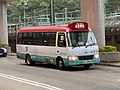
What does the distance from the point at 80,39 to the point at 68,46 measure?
837 millimetres

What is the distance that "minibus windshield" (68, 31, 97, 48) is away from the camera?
64.2ft

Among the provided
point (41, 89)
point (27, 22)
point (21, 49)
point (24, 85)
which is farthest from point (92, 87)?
point (27, 22)

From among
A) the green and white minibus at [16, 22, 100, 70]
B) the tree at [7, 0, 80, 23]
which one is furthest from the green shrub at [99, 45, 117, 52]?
the tree at [7, 0, 80, 23]

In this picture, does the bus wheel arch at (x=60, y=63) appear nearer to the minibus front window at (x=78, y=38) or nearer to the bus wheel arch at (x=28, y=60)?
the minibus front window at (x=78, y=38)

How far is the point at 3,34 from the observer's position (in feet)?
155

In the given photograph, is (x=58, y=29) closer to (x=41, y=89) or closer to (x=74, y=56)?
(x=74, y=56)

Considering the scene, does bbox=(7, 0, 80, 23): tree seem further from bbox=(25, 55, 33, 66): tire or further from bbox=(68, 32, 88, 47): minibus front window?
bbox=(68, 32, 88, 47): minibus front window

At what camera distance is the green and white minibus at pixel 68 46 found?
19391 millimetres

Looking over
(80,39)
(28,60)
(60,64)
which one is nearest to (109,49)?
(80,39)

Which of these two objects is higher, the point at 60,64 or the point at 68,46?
the point at 68,46

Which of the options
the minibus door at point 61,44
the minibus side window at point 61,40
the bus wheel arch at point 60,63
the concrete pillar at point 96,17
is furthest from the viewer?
the concrete pillar at point 96,17

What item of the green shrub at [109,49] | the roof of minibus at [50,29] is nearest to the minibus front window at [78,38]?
the roof of minibus at [50,29]

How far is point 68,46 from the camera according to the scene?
19500 millimetres

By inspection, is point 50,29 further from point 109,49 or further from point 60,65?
point 109,49
